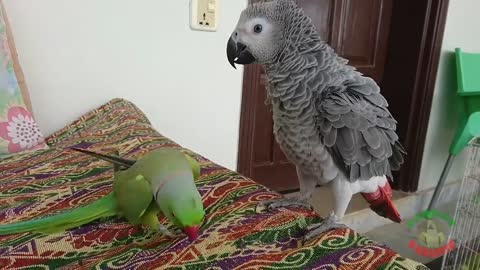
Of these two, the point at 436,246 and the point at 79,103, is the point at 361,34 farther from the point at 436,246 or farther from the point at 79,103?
the point at 79,103

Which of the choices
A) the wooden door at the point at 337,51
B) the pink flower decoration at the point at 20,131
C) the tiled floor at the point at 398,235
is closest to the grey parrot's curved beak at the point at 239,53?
the pink flower decoration at the point at 20,131

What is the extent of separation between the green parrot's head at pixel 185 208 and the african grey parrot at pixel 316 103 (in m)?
0.26

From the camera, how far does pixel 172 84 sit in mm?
1146

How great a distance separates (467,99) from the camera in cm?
177

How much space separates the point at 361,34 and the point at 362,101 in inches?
49.4

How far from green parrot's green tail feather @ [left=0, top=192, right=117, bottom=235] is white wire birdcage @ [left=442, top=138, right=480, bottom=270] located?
4.51ft

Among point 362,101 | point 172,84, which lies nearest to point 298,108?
point 362,101

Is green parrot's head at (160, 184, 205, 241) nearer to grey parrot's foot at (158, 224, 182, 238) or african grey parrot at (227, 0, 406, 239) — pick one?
grey parrot's foot at (158, 224, 182, 238)

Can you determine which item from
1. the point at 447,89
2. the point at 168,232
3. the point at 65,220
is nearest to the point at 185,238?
the point at 168,232

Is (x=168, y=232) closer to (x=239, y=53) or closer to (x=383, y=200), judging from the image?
(x=239, y=53)

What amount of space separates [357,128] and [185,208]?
1.14 ft

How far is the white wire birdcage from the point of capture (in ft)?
4.58

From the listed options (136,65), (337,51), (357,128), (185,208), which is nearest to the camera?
(185,208)

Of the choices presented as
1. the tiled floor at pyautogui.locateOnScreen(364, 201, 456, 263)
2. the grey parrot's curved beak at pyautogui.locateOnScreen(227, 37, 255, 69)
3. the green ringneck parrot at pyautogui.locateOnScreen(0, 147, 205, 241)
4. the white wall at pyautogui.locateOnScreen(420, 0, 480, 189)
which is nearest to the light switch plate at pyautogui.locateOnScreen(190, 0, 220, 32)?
the grey parrot's curved beak at pyautogui.locateOnScreen(227, 37, 255, 69)
